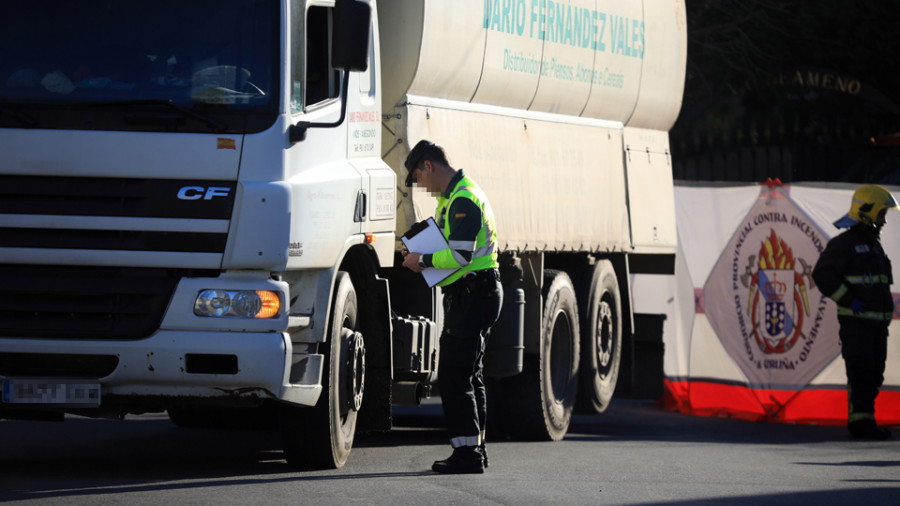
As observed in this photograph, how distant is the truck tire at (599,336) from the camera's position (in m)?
13.5

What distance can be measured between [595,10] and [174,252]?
5.94m

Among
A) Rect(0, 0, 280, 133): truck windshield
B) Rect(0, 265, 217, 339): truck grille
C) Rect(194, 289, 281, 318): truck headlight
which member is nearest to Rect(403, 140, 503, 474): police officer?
Rect(194, 289, 281, 318): truck headlight

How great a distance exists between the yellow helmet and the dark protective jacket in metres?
0.07

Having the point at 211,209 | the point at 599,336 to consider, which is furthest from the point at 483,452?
the point at 599,336

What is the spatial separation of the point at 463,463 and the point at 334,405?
0.87 m

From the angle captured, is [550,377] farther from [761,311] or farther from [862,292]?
[761,311]

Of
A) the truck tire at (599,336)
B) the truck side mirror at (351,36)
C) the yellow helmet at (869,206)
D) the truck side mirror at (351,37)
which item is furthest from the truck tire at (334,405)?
the yellow helmet at (869,206)

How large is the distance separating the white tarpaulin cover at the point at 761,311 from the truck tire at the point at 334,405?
636cm

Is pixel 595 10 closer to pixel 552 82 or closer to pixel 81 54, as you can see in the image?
pixel 552 82

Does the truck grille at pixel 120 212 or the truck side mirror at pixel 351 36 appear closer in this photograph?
the truck grille at pixel 120 212

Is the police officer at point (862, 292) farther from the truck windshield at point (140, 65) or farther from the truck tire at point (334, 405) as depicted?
the truck windshield at point (140, 65)

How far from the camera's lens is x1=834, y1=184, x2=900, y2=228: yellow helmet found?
1344cm

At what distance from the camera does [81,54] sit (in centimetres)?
843

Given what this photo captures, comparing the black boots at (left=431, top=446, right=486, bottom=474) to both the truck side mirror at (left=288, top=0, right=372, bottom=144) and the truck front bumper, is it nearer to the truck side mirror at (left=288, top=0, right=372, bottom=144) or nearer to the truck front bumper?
the truck front bumper
